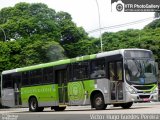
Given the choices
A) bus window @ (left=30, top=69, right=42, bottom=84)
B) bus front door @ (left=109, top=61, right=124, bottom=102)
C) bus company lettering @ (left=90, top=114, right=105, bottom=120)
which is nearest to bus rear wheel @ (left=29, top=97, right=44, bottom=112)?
bus window @ (left=30, top=69, right=42, bottom=84)

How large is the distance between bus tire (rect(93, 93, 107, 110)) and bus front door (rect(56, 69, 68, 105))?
2746mm

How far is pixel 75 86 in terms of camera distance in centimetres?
2403

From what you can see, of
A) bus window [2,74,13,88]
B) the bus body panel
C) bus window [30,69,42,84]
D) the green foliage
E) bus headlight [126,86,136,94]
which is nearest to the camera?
bus headlight [126,86,136,94]

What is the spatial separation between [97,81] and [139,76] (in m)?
2.33

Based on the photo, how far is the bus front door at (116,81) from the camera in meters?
21.3

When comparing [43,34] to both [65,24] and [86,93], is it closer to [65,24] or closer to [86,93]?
[65,24]

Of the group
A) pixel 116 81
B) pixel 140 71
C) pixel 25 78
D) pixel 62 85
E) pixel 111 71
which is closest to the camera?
pixel 140 71

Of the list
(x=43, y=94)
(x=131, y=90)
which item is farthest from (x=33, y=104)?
(x=131, y=90)

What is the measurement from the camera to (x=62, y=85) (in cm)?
2530

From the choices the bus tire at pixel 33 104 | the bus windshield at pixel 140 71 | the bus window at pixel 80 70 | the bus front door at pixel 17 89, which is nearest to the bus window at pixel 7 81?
the bus front door at pixel 17 89

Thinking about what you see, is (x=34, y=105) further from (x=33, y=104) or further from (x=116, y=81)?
(x=116, y=81)

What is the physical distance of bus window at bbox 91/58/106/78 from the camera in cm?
2210

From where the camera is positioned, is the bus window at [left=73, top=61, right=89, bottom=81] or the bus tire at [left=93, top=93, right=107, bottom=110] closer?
the bus tire at [left=93, top=93, right=107, bottom=110]

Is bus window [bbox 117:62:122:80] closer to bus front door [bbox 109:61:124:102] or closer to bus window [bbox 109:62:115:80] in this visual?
bus front door [bbox 109:61:124:102]
